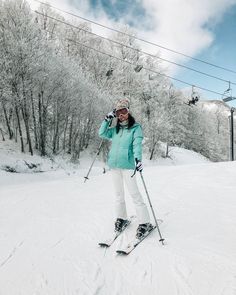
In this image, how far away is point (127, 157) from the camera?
5.87 meters

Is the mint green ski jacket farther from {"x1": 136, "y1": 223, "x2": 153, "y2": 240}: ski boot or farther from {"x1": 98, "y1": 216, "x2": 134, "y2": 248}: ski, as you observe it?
{"x1": 98, "y1": 216, "x2": 134, "y2": 248}: ski

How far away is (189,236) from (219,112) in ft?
279

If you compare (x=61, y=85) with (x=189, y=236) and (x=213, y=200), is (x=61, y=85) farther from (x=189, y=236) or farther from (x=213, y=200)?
(x=189, y=236)

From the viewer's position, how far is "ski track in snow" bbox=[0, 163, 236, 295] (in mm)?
4312

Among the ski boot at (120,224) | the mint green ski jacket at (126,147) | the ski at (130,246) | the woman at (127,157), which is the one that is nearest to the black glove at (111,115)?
the woman at (127,157)

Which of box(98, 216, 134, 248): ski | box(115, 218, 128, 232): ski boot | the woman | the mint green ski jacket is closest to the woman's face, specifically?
the woman

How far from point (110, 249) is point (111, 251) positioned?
80 mm

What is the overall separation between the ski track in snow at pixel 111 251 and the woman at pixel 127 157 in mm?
417

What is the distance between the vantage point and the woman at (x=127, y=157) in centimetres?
584

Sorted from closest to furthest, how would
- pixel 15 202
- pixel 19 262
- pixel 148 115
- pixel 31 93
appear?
pixel 19 262
pixel 15 202
pixel 31 93
pixel 148 115

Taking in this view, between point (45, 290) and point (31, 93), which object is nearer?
point (45, 290)

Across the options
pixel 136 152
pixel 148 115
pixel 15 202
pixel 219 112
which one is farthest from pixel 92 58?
pixel 219 112

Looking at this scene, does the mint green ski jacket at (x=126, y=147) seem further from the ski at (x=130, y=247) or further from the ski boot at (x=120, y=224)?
the ski at (x=130, y=247)

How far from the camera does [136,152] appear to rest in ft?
18.9
